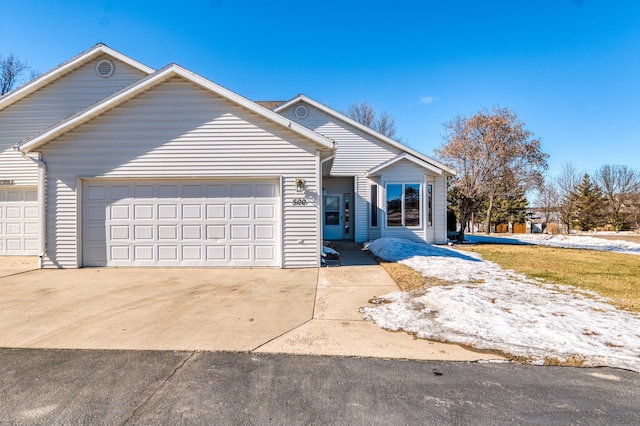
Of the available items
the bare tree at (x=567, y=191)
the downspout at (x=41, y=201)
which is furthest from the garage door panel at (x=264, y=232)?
the bare tree at (x=567, y=191)

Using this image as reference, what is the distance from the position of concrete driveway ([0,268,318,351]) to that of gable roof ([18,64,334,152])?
3.29 meters

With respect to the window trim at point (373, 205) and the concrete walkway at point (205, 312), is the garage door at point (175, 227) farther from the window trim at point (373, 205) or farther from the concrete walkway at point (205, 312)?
the window trim at point (373, 205)

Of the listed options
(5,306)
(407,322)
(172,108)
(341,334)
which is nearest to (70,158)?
(172,108)

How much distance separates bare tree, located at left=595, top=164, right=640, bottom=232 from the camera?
111 ft

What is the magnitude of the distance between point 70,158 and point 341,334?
8.44 metres

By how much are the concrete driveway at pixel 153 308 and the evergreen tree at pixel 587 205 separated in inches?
1483

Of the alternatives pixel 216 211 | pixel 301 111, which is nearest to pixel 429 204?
pixel 301 111

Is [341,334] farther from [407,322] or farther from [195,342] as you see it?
[195,342]

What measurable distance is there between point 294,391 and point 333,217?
13.3 meters

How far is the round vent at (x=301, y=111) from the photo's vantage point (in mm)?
15477

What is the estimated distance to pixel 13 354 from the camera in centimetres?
347

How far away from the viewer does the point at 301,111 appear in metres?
15.5

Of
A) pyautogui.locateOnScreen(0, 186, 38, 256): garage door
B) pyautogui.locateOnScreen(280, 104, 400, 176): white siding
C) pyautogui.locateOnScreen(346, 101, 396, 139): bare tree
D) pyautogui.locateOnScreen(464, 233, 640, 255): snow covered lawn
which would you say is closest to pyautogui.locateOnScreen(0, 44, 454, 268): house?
pyautogui.locateOnScreen(0, 186, 38, 256): garage door

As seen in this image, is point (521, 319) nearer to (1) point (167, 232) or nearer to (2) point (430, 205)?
(1) point (167, 232)
